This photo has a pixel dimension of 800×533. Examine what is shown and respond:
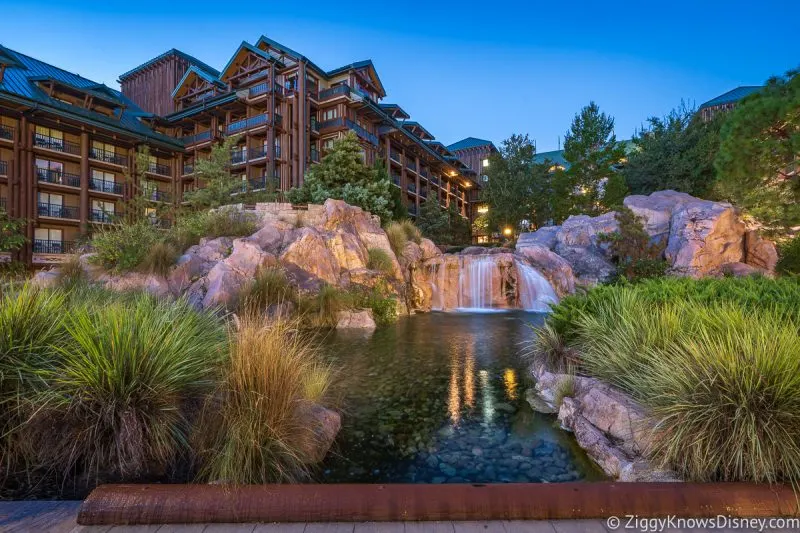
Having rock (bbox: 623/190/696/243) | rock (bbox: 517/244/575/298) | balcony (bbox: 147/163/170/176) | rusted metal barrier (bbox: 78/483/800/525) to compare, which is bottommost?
rusted metal barrier (bbox: 78/483/800/525)

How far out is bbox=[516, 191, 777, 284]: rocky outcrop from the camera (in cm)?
1681

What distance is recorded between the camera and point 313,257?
42.7 ft

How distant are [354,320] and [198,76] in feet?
100

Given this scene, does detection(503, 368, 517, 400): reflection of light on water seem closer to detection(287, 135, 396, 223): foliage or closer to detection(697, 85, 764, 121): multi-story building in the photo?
detection(287, 135, 396, 223): foliage

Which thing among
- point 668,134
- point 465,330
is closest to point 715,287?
point 465,330

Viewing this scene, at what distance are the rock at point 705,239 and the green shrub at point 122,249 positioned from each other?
21.0 meters

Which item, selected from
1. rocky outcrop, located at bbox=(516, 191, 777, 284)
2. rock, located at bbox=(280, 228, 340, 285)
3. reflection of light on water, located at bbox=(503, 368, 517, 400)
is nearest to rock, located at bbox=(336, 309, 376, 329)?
rock, located at bbox=(280, 228, 340, 285)

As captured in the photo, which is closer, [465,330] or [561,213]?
[465,330]

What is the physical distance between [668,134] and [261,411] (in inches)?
1179

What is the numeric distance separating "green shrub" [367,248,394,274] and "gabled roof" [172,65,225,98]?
23596 mm

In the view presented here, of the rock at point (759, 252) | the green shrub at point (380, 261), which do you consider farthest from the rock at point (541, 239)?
the rock at point (759, 252)

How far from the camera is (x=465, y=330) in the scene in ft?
35.2

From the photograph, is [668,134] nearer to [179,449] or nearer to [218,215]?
[218,215]

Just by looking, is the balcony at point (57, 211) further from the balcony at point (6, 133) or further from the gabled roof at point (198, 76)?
the gabled roof at point (198, 76)
